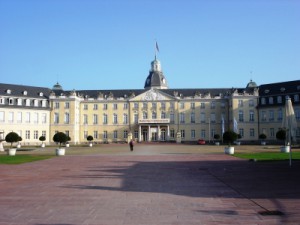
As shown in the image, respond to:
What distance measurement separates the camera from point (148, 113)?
83.7 metres

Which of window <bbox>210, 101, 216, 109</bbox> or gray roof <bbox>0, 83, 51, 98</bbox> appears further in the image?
window <bbox>210, 101, 216, 109</bbox>

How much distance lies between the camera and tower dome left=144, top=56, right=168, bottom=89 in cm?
9844

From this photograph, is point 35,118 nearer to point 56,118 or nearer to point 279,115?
point 56,118

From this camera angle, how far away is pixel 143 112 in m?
83.9

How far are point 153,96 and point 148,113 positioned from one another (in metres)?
4.28

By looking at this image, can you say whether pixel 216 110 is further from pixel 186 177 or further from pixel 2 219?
pixel 2 219

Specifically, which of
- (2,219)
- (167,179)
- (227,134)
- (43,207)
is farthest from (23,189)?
(227,134)

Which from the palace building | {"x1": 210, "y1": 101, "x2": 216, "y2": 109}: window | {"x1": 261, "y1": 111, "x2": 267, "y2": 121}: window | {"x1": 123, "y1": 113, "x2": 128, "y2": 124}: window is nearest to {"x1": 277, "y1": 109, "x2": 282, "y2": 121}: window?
the palace building

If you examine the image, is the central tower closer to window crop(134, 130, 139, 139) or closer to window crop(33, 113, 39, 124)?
window crop(134, 130, 139, 139)

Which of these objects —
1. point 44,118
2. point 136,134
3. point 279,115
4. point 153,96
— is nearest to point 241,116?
point 279,115

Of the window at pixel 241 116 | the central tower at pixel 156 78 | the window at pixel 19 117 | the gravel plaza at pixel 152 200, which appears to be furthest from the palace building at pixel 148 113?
the gravel plaza at pixel 152 200

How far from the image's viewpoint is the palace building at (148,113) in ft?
258

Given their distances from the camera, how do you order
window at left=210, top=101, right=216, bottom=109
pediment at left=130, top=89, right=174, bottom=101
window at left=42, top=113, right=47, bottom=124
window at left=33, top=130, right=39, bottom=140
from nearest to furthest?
window at left=33, top=130, right=39, bottom=140
window at left=42, top=113, right=47, bottom=124
window at left=210, top=101, right=216, bottom=109
pediment at left=130, top=89, right=174, bottom=101

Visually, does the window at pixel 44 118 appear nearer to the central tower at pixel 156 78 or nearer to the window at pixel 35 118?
the window at pixel 35 118
